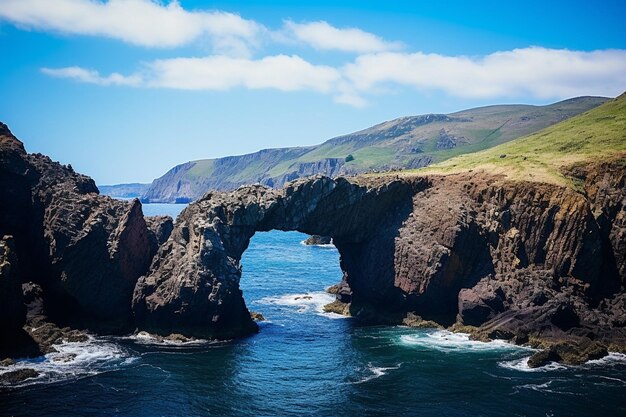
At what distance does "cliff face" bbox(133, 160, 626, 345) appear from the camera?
3561 inches

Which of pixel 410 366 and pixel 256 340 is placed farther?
pixel 256 340

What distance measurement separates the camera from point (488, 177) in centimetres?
10919

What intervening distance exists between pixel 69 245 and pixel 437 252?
60.6m

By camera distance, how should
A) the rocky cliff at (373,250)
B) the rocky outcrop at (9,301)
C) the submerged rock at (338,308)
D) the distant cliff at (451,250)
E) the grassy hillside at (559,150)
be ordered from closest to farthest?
the rocky outcrop at (9,301)
the distant cliff at (451,250)
the rocky cliff at (373,250)
the grassy hillside at (559,150)
the submerged rock at (338,308)

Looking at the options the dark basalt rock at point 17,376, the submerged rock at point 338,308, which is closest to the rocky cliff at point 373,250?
the submerged rock at point 338,308

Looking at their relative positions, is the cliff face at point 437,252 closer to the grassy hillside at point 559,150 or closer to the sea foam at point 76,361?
the grassy hillside at point 559,150

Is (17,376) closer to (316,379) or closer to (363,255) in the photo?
(316,379)

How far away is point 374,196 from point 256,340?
119 feet

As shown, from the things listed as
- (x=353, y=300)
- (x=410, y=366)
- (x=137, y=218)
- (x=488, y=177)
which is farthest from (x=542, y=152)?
(x=137, y=218)

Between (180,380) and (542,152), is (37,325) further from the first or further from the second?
(542,152)

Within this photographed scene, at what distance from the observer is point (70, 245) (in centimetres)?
9062

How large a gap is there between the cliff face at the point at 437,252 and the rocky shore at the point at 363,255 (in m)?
0.23

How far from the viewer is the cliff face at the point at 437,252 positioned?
9044cm

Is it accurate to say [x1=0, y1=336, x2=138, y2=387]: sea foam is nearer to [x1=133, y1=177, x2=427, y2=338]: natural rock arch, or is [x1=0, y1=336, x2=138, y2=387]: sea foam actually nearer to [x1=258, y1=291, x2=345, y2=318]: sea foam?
[x1=133, y1=177, x2=427, y2=338]: natural rock arch
